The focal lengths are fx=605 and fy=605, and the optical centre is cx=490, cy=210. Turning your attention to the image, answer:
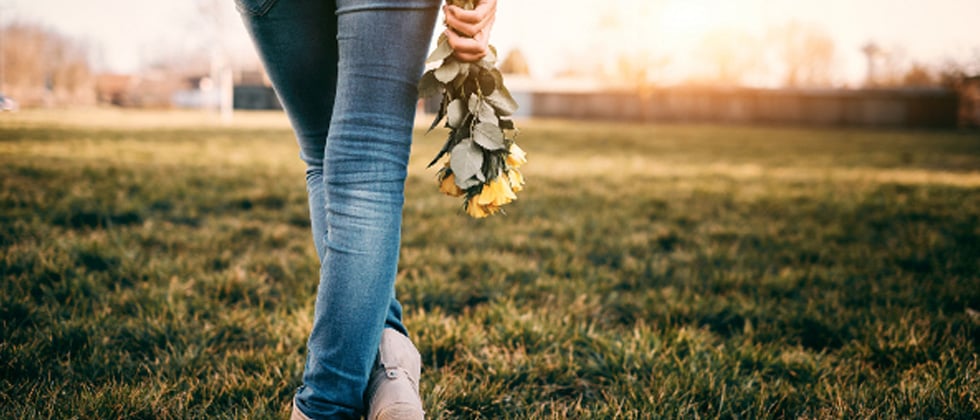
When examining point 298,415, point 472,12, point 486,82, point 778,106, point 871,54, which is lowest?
point 298,415

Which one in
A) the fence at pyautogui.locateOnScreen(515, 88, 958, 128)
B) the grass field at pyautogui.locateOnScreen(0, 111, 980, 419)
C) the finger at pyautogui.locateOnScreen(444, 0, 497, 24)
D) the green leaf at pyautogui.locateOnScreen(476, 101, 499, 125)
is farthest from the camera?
the fence at pyautogui.locateOnScreen(515, 88, 958, 128)

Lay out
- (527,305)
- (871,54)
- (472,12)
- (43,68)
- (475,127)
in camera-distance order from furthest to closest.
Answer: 1. (871,54)
2. (43,68)
3. (527,305)
4. (475,127)
5. (472,12)

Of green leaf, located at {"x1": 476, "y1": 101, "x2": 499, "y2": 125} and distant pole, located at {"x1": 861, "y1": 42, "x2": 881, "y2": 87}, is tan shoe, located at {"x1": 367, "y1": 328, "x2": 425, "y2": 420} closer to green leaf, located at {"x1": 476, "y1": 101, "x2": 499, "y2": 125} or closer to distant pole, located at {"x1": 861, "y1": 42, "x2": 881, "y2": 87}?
green leaf, located at {"x1": 476, "y1": 101, "x2": 499, "y2": 125}

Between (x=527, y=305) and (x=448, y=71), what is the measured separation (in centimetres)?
156

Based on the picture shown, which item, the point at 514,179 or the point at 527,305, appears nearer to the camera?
the point at 514,179

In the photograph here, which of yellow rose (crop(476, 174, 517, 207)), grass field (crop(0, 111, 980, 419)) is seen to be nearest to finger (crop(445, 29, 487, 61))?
yellow rose (crop(476, 174, 517, 207))

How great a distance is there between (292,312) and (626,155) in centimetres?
943

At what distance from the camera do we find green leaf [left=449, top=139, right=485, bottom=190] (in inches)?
43.6

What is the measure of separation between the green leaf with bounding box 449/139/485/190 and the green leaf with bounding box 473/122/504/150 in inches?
0.7

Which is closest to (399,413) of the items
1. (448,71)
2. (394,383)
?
(394,383)

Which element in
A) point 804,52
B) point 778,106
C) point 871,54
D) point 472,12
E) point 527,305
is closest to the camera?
point 472,12

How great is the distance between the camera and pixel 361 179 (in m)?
1.07

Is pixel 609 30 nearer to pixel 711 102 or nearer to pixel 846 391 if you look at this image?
pixel 711 102

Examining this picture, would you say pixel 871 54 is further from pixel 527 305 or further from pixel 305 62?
pixel 305 62
